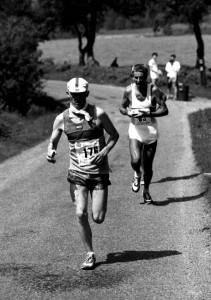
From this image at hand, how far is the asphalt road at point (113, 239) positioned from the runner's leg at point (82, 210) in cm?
39

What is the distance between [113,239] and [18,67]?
57.2ft

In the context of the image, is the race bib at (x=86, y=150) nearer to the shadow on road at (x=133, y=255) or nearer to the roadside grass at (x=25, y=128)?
the shadow on road at (x=133, y=255)

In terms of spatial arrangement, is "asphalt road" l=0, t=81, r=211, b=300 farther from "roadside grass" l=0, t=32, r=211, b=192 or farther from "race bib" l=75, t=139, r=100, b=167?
"roadside grass" l=0, t=32, r=211, b=192

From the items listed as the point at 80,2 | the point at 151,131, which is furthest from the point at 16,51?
the point at 80,2

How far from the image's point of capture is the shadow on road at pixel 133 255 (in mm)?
8790

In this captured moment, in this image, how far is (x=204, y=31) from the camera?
86750mm

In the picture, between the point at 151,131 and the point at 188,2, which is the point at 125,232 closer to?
the point at 151,131

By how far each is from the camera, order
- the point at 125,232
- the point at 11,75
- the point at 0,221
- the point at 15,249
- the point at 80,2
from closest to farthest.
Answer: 1. the point at 15,249
2. the point at 125,232
3. the point at 0,221
4. the point at 11,75
5. the point at 80,2

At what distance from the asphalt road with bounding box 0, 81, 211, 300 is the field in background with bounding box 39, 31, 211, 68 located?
1684 inches

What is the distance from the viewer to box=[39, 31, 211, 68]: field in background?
212 feet

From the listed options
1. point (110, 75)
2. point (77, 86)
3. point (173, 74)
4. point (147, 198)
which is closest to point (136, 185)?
point (147, 198)

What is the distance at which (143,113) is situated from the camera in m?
11.6

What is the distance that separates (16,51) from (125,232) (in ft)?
56.5

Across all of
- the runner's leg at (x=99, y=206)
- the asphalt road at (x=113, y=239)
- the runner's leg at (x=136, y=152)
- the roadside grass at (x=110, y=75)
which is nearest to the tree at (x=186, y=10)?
the roadside grass at (x=110, y=75)
